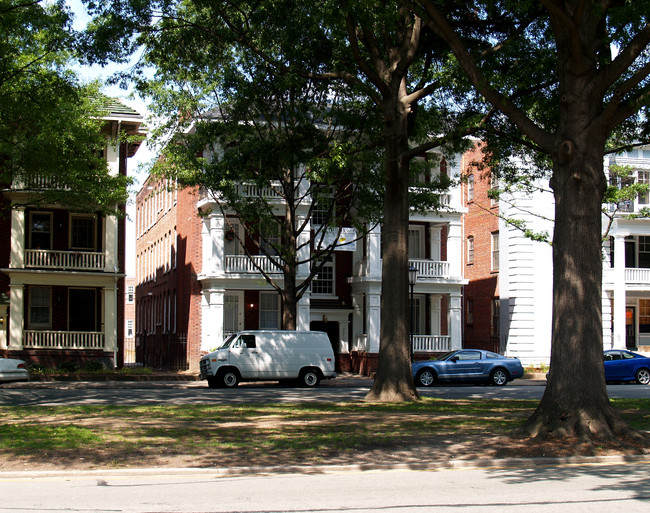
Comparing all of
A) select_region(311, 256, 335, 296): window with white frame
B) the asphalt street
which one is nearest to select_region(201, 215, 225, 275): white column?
select_region(311, 256, 335, 296): window with white frame

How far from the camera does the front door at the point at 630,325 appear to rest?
145ft

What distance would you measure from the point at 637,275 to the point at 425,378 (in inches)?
694

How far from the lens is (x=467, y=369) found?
102ft

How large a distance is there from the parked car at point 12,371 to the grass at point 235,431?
34.0 ft

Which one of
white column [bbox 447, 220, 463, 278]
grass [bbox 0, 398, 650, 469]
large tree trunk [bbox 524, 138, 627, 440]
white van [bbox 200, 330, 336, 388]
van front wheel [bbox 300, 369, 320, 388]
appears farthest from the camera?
white column [bbox 447, 220, 463, 278]

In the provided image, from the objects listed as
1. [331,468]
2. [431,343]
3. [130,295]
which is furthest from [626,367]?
[130,295]

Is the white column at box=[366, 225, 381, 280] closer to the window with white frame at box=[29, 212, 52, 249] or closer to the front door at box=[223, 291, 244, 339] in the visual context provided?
the front door at box=[223, 291, 244, 339]

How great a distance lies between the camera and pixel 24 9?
2083 centimetres

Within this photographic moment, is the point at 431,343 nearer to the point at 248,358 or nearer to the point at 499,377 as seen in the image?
the point at 499,377

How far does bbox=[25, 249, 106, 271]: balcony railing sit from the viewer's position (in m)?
34.8

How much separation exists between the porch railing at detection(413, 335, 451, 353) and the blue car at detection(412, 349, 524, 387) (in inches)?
287

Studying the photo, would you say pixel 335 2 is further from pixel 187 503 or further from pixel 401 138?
pixel 187 503

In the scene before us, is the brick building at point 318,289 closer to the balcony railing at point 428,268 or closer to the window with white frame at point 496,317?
the balcony railing at point 428,268

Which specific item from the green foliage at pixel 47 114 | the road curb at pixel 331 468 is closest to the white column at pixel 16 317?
the green foliage at pixel 47 114
